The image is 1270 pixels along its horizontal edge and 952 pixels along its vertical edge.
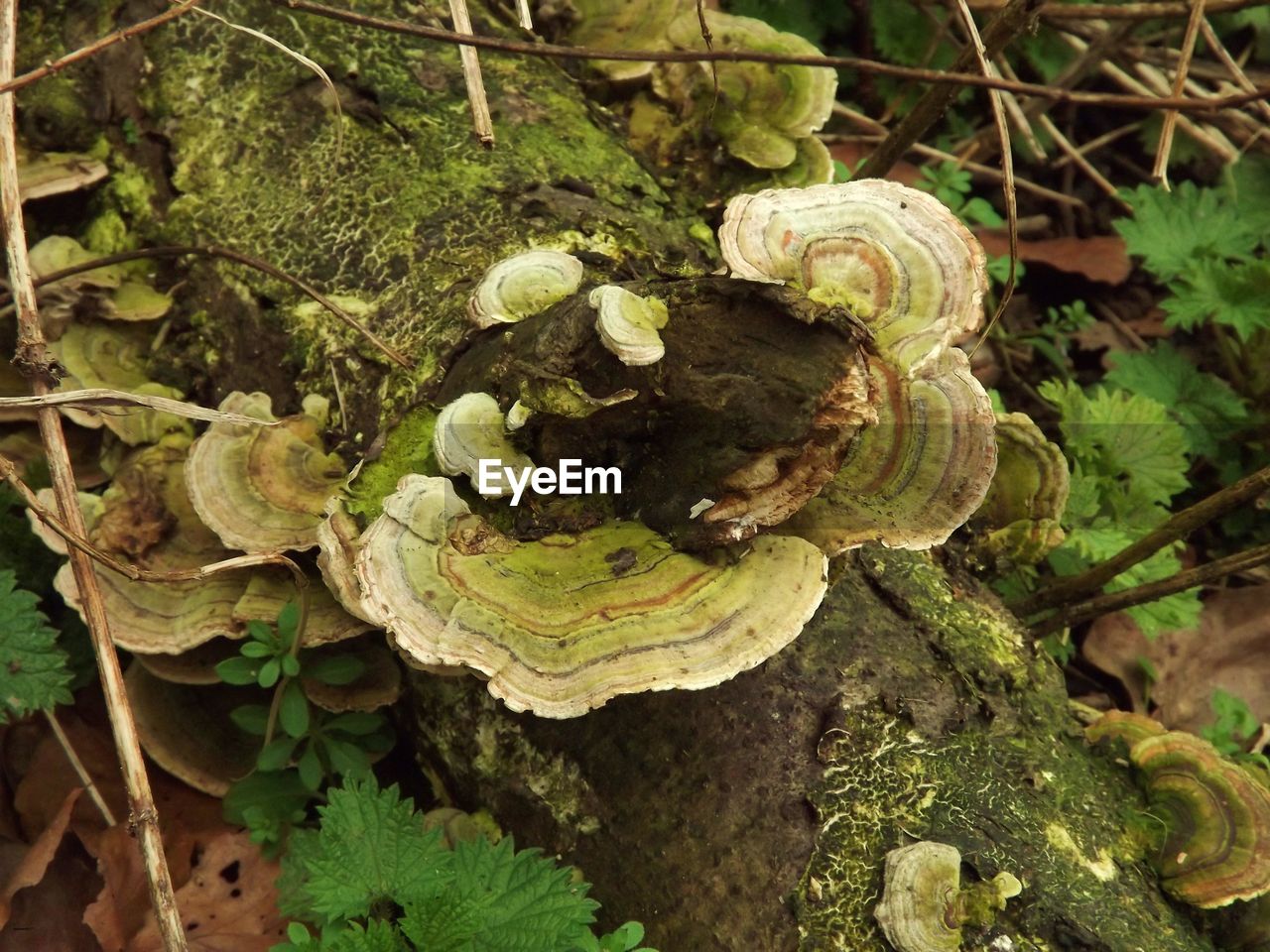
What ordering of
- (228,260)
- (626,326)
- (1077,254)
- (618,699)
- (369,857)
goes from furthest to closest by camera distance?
(1077,254) → (228,260) → (618,699) → (369,857) → (626,326)

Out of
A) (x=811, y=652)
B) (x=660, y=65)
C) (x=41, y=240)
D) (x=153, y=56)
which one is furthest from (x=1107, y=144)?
(x=41, y=240)

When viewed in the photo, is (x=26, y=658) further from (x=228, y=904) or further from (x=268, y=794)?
(x=228, y=904)

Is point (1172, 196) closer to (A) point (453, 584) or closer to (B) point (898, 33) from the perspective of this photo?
(B) point (898, 33)

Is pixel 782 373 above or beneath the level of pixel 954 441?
above

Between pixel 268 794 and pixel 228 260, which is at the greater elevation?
pixel 228 260

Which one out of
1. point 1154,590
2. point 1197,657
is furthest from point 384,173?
point 1197,657

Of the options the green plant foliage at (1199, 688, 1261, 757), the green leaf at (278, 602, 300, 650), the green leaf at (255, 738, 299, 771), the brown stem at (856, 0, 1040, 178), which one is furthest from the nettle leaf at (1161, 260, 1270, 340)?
the green leaf at (255, 738, 299, 771)
